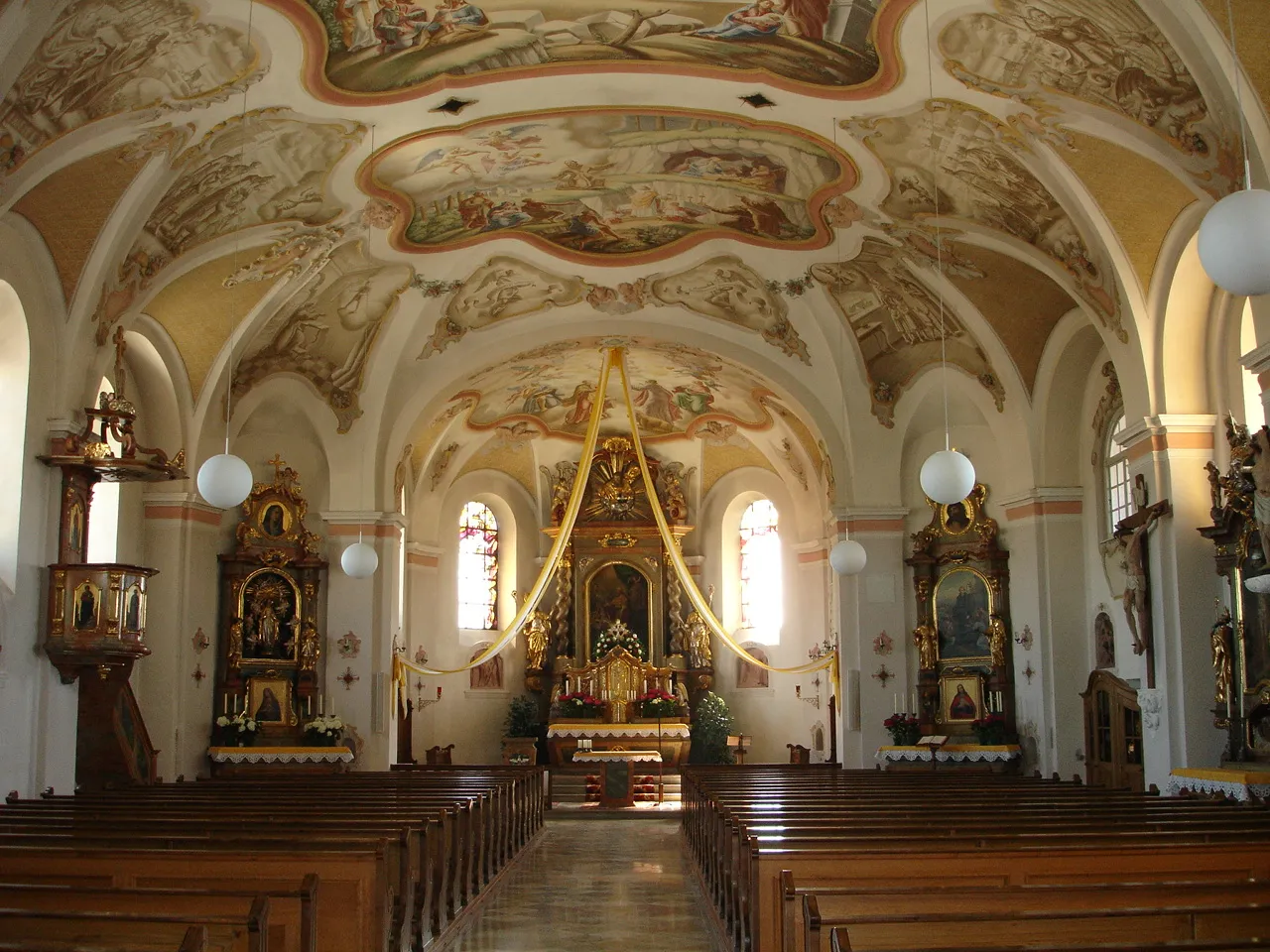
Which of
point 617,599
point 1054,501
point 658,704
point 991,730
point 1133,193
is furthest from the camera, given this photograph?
point 617,599

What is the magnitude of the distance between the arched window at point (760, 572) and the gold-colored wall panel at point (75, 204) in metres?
16.9

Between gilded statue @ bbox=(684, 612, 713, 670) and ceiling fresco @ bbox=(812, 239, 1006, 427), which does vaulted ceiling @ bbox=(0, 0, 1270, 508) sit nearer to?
ceiling fresco @ bbox=(812, 239, 1006, 427)

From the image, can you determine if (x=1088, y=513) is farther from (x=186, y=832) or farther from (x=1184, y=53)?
(x=186, y=832)

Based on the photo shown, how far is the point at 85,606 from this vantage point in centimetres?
1307

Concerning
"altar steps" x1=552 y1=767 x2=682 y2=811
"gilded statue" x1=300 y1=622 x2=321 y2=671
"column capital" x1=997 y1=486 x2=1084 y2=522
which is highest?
"column capital" x1=997 y1=486 x2=1084 y2=522

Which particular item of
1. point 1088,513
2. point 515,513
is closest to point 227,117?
point 1088,513

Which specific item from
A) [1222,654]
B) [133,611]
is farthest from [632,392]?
[1222,654]

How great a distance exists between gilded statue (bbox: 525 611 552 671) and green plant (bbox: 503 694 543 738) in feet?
2.91

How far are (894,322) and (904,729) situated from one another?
5697mm

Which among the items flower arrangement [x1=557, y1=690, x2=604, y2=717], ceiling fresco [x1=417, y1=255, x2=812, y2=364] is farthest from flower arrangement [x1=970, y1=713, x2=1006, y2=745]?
flower arrangement [x1=557, y1=690, x2=604, y2=717]

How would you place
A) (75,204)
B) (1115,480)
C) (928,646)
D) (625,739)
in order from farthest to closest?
(625,739) → (928,646) → (1115,480) → (75,204)

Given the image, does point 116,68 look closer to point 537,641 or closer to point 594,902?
point 594,902

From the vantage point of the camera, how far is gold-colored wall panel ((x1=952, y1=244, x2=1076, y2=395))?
A: 648 inches

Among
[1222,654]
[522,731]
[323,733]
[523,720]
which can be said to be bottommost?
[522,731]
